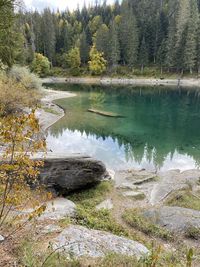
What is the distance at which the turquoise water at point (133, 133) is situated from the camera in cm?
2102

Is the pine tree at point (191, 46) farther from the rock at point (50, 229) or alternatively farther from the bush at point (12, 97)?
the rock at point (50, 229)

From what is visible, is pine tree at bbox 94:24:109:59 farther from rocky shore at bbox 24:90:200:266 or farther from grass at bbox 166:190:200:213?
grass at bbox 166:190:200:213

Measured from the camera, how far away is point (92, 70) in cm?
7800

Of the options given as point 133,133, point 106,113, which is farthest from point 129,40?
point 133,133

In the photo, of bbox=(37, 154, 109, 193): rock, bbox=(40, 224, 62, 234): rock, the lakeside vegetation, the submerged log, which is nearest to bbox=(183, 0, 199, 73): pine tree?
the lakeside vegetation

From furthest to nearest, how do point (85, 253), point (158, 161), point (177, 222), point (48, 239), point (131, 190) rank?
1. point (158, 161)
2. point (131, 190)
3. point (177, 222)
4. point (48, 239)
5. point (85, 253)

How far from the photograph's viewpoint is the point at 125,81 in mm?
73500

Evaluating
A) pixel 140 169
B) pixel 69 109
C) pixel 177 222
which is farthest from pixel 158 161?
pixel 69 109

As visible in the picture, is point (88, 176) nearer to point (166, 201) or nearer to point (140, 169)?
point (166, 201)

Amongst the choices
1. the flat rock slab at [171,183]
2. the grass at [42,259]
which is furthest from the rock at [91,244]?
the flat rock slab at [171,183]

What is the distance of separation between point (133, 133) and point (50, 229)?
68.3ft

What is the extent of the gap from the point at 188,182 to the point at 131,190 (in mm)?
3230

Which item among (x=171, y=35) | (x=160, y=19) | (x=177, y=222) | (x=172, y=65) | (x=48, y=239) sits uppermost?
(x=160, y=19)

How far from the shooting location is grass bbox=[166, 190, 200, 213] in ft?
38.5
